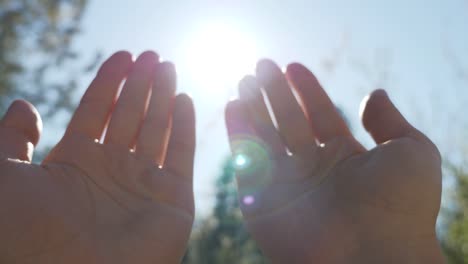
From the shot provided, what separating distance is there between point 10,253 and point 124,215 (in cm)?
43

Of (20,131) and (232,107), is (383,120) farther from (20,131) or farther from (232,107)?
(20,131)

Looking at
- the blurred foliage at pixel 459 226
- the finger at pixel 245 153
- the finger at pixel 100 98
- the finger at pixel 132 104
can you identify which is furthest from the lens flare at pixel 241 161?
the blurred foliage at pixel 459 226

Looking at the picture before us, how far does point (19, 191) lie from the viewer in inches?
72.0

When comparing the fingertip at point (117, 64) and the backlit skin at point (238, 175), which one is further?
the fingertip at point (117, 64)

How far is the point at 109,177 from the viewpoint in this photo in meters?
2.10

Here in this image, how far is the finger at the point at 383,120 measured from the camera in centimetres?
210

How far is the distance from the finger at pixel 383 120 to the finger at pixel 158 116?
840 mm

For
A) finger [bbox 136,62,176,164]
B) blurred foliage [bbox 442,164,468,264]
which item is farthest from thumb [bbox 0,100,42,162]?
blurred foliage [bbox 442,164,468,264]

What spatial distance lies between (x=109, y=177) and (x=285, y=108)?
2.61 feet

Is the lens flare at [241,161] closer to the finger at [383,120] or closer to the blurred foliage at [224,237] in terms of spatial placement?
the finger at [383,120]

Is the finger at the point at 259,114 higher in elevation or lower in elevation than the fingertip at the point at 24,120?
higher

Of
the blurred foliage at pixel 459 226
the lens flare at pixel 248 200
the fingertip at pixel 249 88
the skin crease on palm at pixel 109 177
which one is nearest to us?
the skin crease on palm at pixel 109 177

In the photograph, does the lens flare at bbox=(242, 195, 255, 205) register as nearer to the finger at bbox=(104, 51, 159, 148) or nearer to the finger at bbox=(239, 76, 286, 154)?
the finger at bbox=(239, 76, 286, 154)

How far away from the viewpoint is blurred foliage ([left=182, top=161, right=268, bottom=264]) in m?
16.6
